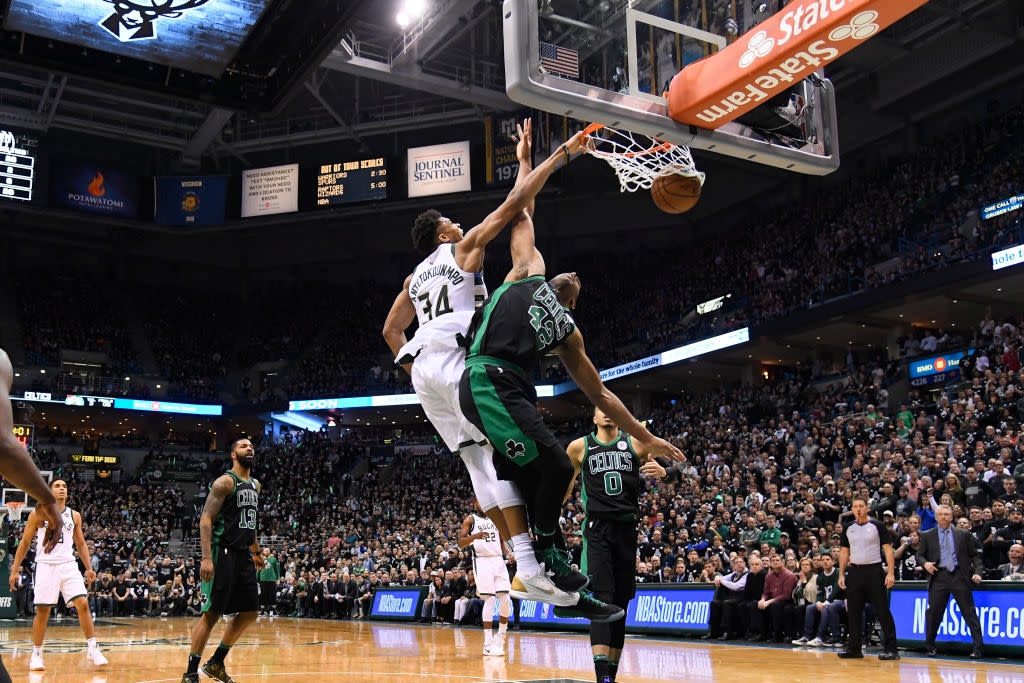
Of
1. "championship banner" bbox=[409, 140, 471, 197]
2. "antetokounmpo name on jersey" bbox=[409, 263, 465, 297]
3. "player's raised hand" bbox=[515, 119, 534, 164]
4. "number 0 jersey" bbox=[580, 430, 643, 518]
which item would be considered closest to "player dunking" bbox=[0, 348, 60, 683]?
"antetokounmpo name on jersey" bbox=[409, 263, 465, 297]

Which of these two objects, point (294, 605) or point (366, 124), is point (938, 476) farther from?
point (366, 124)

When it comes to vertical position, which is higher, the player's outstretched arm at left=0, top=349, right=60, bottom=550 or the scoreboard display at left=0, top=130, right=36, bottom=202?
the scoreboard display at left=0, top=130, right=36, bottom=202

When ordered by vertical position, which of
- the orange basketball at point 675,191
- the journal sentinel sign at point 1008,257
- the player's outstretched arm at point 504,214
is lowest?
the player's outstretched arm at point 504,214

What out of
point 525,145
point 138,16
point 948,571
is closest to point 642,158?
point 525,145

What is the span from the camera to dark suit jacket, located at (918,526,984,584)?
10.0 metres

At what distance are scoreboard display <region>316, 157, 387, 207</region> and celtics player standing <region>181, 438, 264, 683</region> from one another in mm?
22923

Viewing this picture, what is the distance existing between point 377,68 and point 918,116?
16.2 meters

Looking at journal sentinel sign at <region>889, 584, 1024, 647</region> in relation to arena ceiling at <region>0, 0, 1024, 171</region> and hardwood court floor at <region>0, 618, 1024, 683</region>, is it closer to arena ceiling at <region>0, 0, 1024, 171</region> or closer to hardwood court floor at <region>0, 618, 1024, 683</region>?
hardwood court floor at <region>0, 618, 1024, 683</region>

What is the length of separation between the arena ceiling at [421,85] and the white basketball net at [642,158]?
9777 mm

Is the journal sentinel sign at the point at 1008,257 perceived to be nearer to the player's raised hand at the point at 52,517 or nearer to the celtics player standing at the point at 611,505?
the celtics player standing at the point at 611,505

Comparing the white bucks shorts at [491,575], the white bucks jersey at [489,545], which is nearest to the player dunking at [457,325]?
the white bucks shorts at [491,575]

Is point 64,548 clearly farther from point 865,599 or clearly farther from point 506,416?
point 865,599

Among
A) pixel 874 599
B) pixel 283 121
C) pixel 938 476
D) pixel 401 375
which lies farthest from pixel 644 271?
pixel 874 599

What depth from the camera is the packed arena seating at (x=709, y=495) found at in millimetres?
14266
